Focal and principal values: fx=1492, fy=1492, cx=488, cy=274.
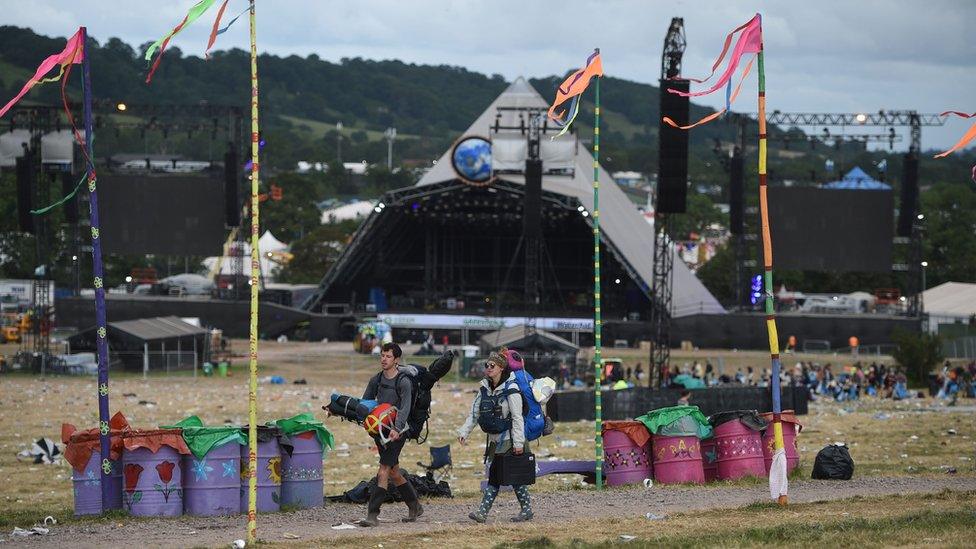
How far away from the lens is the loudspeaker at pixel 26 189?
170 ft

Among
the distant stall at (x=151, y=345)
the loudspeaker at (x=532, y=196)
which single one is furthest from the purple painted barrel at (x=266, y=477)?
the loudspeaker at (x=532, y=196)

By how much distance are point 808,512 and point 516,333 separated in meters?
34.3

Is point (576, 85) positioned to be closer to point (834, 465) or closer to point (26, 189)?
point (834, 465)

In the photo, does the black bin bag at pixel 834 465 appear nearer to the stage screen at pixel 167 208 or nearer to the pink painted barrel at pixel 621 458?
the pink painted barrel at pixel 621 458

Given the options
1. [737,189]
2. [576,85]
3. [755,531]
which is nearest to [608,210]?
[737,189]

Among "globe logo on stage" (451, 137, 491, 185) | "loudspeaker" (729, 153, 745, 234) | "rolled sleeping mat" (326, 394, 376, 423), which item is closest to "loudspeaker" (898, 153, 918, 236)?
"loudspeaker" (729, 153, 745, 234)

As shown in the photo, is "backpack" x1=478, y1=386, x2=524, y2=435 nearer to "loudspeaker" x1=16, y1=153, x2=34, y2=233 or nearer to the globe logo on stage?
"loudspeaker" x1=16, y1=153, x2=34, y2=233

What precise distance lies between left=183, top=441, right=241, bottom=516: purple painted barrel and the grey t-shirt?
5.02 ft

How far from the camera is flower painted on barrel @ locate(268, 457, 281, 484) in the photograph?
45.6 feet

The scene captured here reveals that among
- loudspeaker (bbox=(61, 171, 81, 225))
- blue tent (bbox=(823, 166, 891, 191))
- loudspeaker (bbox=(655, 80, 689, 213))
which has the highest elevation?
blue tent (bbox=(823, 166, 891, 191))

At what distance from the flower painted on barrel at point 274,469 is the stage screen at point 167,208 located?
4771 cm

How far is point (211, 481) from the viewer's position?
45.0 ft

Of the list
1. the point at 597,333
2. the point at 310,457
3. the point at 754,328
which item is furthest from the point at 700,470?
the point at 754,328

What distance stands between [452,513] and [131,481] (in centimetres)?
297
